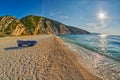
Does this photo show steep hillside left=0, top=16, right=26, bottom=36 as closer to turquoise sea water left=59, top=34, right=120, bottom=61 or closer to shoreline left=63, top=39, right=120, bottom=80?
turquoise sea water left=59, top=34, right=120, bottom=61

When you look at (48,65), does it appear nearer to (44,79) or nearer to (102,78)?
(44,79)

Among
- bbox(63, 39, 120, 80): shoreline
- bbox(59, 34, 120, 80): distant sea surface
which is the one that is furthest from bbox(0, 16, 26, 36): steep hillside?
bbox(63, 39, 120, 80): shoreline

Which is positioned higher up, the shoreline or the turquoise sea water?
the shoreline

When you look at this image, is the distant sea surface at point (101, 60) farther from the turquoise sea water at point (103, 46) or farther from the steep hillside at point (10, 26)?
the steep hillside at point (10, 26)

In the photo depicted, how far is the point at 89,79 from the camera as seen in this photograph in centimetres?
878

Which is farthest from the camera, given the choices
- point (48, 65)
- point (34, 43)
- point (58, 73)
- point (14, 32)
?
point (14, 32)

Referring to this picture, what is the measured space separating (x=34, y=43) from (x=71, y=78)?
50.3ft

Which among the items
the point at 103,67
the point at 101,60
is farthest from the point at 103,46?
the point at 103,67

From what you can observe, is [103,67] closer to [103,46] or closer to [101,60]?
[101,60]

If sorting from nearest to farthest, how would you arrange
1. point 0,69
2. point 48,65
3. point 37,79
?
1. point 37,79
2. point 0,69
3. point 48,65

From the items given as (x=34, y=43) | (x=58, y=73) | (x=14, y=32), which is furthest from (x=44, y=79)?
(x=14, y=32)

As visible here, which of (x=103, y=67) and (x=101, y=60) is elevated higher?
(x=103, y=67)

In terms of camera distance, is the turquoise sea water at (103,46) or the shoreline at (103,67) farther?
the turquoise sea water at (103,46)

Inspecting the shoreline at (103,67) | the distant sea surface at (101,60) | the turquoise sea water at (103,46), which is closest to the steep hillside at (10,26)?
the turquoise sea water at (103,46)
